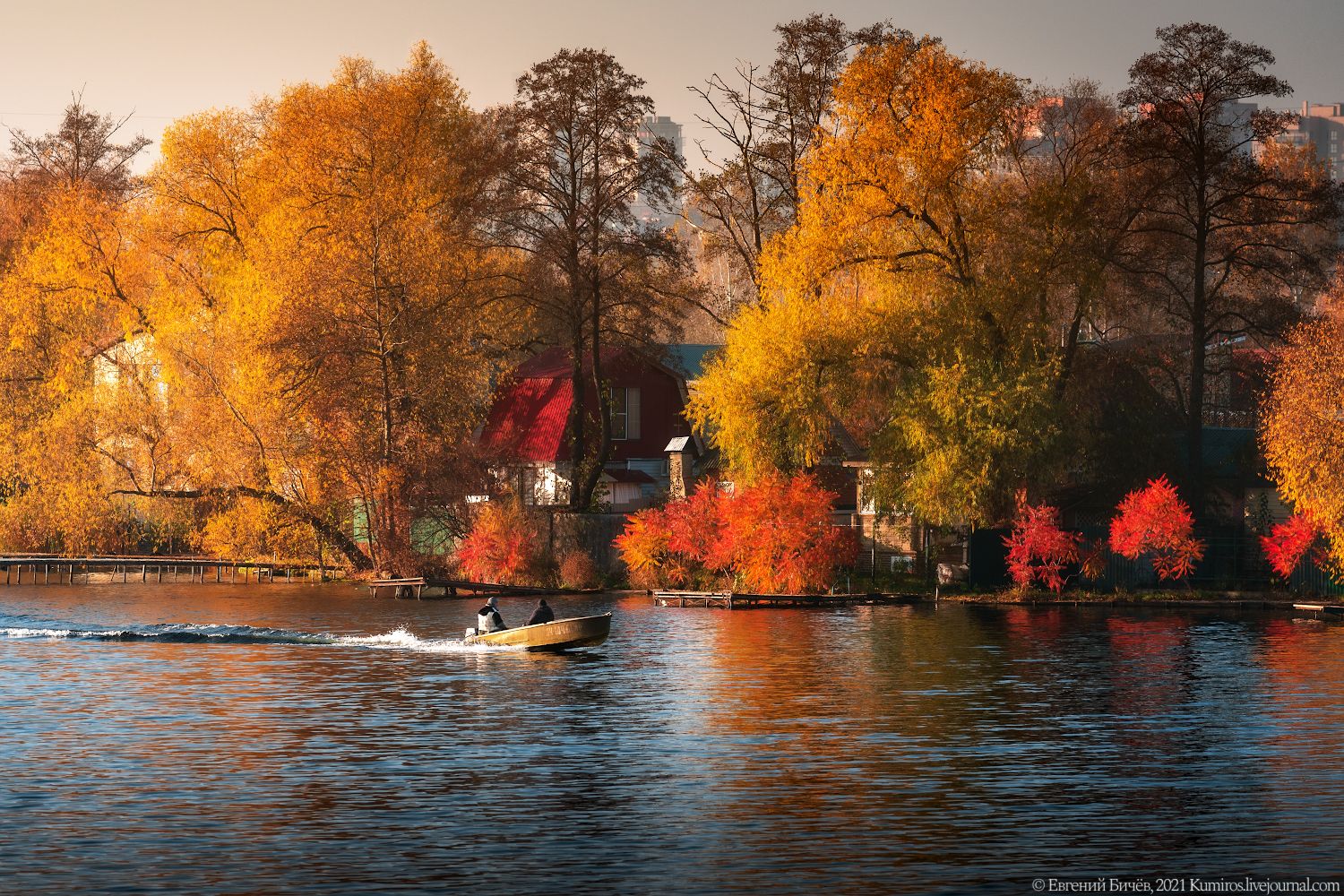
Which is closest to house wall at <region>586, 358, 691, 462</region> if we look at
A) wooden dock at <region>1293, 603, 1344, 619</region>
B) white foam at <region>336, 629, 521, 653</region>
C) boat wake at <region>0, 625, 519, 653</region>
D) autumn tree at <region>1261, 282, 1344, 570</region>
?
boat wake at <region>0, 625, 519, 653</region>

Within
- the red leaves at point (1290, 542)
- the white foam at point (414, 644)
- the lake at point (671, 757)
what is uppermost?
the red leaves at point (1290, 542)

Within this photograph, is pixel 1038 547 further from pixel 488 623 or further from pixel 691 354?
pixel 691 354

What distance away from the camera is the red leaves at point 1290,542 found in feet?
206

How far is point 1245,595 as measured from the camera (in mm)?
64875

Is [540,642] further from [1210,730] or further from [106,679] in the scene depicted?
[1210,730]

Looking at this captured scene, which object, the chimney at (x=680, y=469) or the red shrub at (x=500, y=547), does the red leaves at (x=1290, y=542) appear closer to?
the chimney at (x=680, y=469)

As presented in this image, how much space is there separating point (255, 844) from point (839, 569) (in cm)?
4696

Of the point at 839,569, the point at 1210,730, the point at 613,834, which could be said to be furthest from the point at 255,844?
the point at 839,569

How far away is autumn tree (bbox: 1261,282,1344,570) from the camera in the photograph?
58.9m

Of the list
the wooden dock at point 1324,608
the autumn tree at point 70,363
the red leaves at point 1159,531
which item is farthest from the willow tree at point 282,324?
the wooden dock at point 1324,608

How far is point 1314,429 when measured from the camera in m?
58.9

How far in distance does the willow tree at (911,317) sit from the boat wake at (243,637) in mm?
19195

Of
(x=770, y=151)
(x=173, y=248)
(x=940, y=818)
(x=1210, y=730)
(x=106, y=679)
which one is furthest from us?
(x=173, y=248)

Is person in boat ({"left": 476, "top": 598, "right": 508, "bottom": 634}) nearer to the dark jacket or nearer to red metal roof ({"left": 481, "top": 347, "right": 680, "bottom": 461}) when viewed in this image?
the dark jacket
